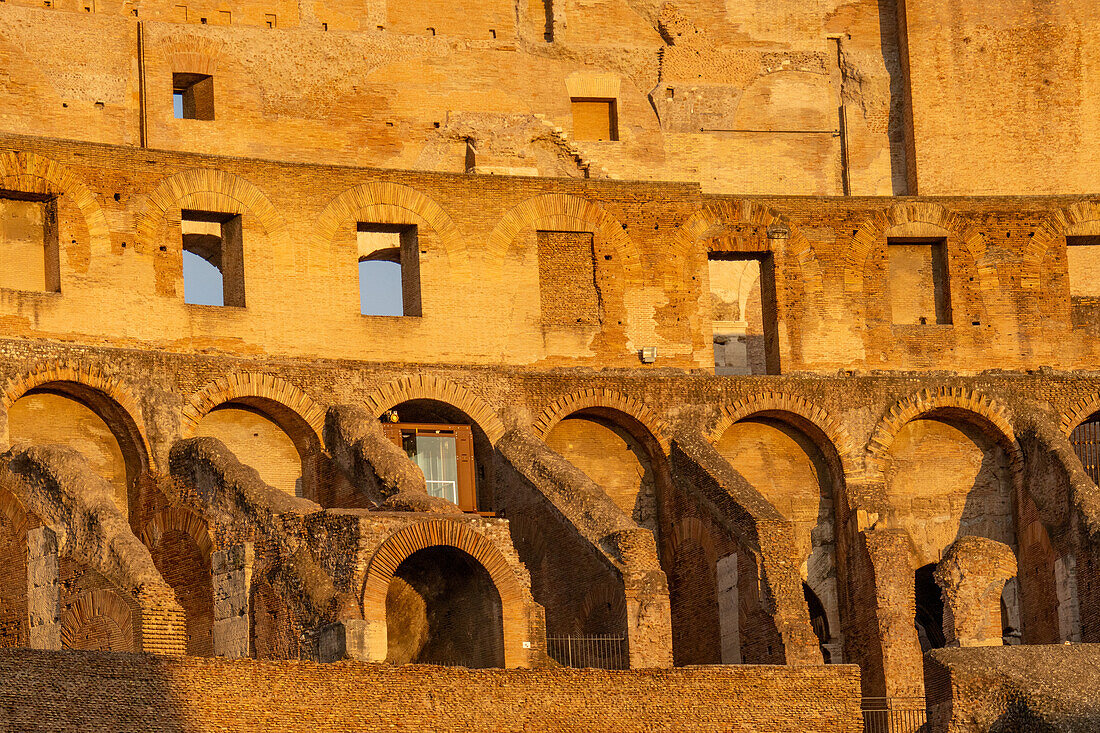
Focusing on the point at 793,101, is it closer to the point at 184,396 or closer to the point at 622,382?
the point at 622,382

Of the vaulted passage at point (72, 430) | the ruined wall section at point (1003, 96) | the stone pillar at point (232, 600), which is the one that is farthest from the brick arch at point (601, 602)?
the ruined wall section at point (1003, 96)

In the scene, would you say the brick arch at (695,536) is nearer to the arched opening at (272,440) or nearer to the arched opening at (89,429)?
the arched opening at (272,440)

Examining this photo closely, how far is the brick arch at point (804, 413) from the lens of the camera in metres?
25.4

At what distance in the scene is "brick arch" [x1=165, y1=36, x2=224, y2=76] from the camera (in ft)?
94.6

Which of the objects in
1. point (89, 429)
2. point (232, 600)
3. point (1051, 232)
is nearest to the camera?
point (232, 600)

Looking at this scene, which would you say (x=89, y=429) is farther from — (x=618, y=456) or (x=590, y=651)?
(x=618, y=456)

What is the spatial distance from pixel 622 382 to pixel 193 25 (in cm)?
840

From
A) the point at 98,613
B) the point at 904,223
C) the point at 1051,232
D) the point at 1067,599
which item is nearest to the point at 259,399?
the point at 98,613

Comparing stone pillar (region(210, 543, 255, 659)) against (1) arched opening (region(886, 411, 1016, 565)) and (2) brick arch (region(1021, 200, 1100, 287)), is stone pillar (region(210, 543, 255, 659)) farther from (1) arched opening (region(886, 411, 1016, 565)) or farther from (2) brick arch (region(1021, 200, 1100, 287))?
(2) brick arch (region(1021, 200, 1100, 287))

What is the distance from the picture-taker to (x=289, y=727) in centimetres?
1781

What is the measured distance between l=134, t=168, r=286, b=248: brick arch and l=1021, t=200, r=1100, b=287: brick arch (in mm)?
9304

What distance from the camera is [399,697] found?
18.5 metres

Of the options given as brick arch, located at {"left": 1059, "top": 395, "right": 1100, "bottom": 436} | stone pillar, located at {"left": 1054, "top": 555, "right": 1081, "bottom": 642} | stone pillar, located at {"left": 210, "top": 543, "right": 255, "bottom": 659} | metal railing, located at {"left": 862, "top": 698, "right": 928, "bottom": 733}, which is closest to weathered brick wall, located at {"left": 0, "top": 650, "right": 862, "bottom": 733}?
metal railing, located at {"left": 862, "top": 698, "right": 928, "bottom": 733}

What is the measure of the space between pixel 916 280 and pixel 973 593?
17.7 feet
